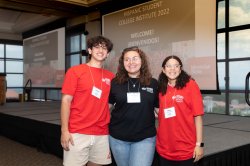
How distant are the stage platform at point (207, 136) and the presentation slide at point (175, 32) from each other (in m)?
1.64

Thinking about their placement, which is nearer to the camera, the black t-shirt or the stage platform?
the black t-shirt

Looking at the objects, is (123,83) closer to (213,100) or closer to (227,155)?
(227,155)

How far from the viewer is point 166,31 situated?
5.53m

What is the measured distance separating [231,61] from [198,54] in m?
0.65

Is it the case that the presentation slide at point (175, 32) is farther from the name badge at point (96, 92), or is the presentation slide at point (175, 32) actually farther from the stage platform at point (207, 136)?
the name badge at point (96, 92)

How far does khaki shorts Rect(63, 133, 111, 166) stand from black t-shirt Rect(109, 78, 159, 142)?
11 centimetres

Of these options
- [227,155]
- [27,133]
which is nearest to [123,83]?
[227,155]

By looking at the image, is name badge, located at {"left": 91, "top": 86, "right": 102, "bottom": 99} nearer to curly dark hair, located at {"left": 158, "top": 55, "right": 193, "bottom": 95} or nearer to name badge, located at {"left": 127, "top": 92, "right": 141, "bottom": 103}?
name badge, located at {"left": 127, "top": 92, "right": 141, "bottom": 103}

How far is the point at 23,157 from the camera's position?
11.1 feet

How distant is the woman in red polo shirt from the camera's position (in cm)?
143

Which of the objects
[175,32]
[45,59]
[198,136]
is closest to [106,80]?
[198,136]

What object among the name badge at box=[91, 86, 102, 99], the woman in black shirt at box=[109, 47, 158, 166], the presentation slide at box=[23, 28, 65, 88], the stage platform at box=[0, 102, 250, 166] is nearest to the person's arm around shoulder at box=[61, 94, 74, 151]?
the name badge at box=[91, 86, 102, 99]

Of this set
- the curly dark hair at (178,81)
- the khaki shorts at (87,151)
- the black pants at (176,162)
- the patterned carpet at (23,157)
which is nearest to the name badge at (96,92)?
the khaki shorts at (87,151)

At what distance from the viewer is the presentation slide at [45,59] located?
9133 mm
